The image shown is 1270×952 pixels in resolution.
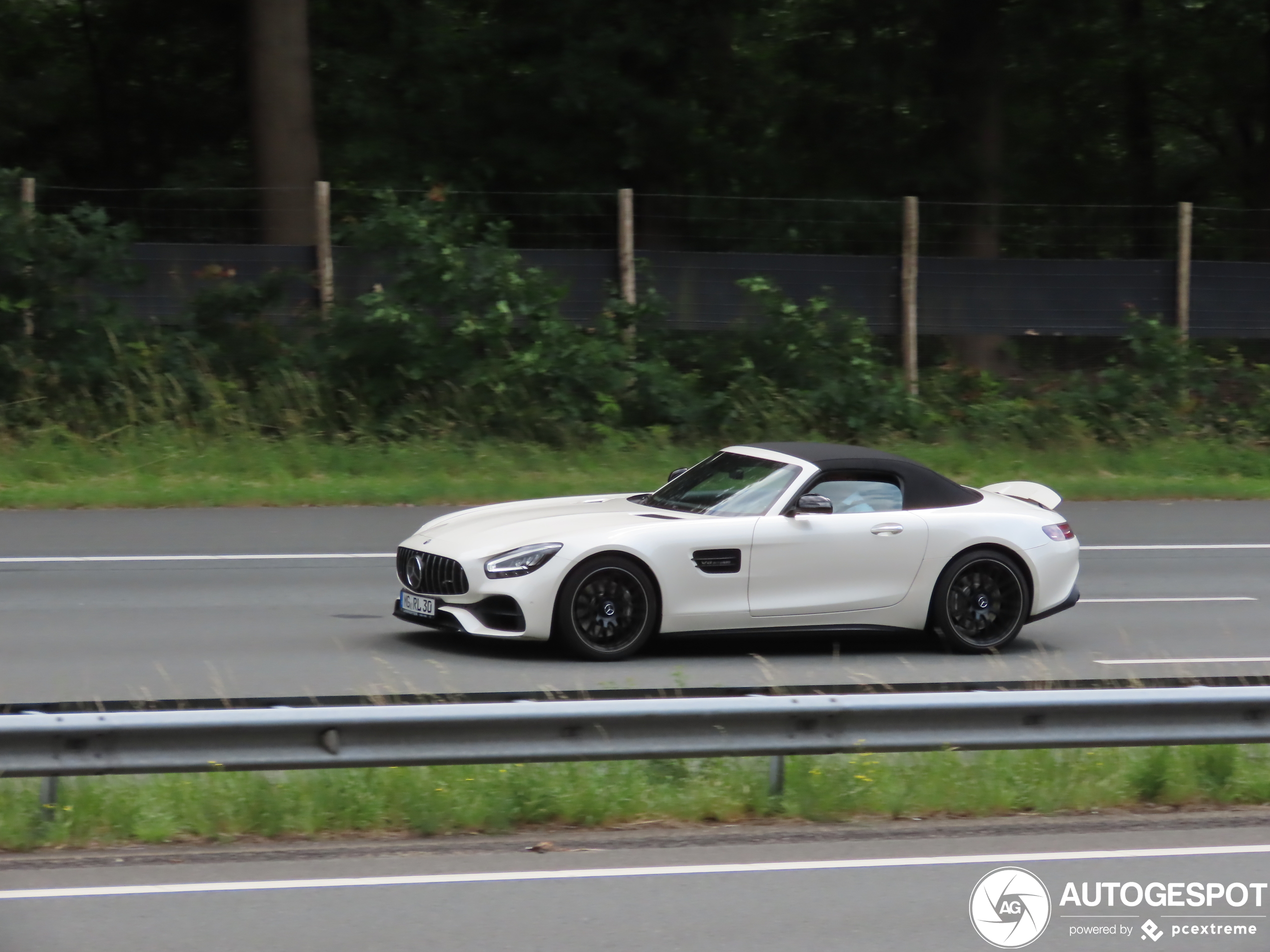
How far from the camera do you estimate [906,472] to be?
10.3 metres

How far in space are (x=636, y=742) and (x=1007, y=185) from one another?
21.9 m

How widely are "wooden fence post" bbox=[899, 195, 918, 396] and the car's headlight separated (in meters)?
12.8

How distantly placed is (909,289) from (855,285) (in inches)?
27.6

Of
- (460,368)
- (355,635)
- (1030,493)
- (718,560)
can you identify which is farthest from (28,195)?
(1030,493)

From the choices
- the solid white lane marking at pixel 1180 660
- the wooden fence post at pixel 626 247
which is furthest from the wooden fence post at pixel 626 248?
the solid white lane marking at pixel 1180 660

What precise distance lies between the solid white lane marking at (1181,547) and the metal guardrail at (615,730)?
766 centimetres

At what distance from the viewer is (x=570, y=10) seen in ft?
79.7

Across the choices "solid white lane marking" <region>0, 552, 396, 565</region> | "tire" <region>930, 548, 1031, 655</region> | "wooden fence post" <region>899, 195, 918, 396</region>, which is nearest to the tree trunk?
"wooden fence post" <region>899, 195, 918, 396</region>

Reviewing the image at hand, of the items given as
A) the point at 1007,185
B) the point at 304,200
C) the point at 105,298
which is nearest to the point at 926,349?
the point at 1007,185

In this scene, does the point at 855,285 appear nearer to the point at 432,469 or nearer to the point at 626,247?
the point at 626,247

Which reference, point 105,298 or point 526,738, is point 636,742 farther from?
point 105,298

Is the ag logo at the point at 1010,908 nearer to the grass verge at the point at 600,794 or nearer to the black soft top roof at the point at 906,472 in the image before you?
the grass verge at the point at 600,794

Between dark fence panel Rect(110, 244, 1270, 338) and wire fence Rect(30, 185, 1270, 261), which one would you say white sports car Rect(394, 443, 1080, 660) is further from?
wire fence Rect(30, 185, 1270, 261)

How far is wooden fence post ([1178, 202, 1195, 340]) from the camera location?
22328 millimetres
